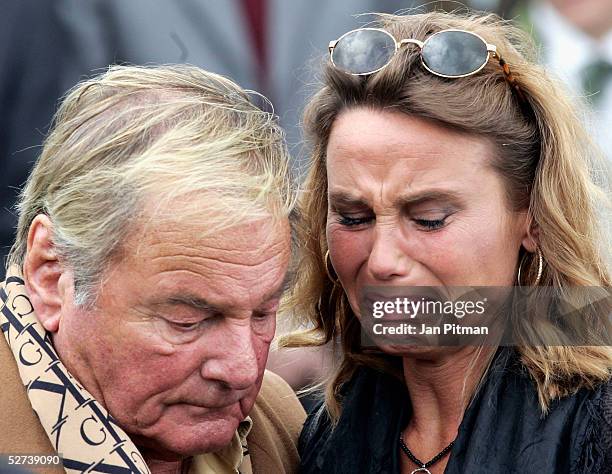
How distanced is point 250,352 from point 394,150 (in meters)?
0.62

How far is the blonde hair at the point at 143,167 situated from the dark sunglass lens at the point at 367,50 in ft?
1.30

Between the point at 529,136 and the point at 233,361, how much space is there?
3.15 ft

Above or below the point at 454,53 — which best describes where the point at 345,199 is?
below

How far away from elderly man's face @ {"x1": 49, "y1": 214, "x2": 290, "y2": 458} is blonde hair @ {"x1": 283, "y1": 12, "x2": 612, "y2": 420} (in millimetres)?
270

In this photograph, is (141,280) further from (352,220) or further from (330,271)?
(330,271)

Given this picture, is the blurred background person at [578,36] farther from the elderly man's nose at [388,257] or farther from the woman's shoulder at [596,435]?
the woman's shoulder at [596,435]

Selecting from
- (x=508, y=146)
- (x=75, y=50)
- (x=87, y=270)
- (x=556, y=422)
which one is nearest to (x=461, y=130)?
(x=508, y=146)

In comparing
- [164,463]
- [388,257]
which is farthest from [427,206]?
[164,463]

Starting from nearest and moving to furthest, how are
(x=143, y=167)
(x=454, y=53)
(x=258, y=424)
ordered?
(x=143, y=167)
(x=454, y=53)
(x=258, y=424)

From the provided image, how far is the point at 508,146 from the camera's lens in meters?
2.89

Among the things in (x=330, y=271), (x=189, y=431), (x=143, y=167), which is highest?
(x=143, y=167)

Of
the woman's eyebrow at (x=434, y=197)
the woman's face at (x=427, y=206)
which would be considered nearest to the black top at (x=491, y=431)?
the woman's face at (x=427, y=206)

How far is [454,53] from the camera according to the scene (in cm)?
285

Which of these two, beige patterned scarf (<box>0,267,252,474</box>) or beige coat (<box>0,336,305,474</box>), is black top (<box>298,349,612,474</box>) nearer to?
beige coat (<box>0,336,305,474</box>)
